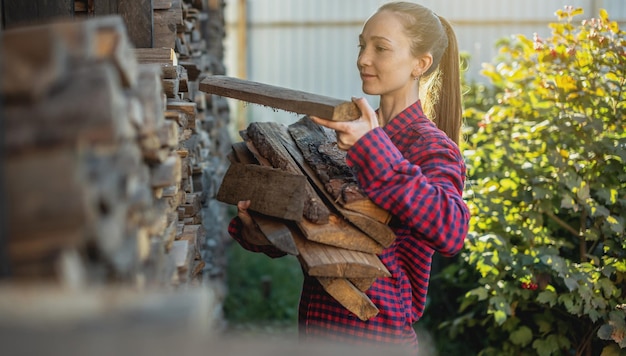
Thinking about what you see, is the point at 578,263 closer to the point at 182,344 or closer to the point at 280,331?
the point at 280,331

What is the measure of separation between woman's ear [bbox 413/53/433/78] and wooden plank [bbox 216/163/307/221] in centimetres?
68

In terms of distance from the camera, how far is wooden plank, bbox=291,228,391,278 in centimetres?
231

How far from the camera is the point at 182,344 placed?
1.23m

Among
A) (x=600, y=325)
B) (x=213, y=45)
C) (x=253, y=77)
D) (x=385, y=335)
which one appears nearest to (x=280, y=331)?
(x=213, y=45)

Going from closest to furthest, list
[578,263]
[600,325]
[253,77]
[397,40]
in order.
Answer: [397,40] → [600,325] → [578,263] → [253,77]

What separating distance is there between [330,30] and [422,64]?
320 inches

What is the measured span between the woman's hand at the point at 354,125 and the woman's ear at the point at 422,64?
0.53 meters

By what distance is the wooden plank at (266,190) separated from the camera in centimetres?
241

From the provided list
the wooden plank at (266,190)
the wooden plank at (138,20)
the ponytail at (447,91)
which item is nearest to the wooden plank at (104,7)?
the wooden plank at (138,20)

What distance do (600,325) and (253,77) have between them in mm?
7861

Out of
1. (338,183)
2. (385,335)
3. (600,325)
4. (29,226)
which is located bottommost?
(600,325)

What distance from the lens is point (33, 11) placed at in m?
3.07

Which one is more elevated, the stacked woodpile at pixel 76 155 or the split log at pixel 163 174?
the stacked woodpile at pixel 76 155

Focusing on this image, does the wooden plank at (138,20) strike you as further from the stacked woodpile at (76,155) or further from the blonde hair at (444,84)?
the stacked woodpile at (76,155)
